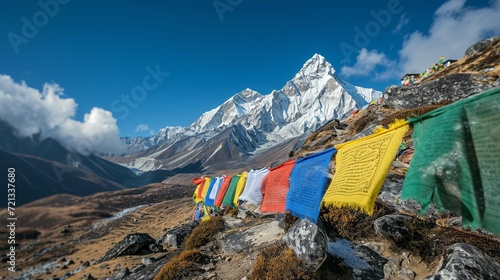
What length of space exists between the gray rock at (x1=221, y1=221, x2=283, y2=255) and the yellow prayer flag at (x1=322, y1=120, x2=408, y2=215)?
5.29 meters

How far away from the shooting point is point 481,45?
36.9 meters

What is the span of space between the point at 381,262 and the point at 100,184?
18249cm

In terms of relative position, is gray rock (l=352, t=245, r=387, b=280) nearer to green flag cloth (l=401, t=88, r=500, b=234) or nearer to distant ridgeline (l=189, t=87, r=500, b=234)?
distant ridgeline (l=189, t=87, r=500, b=234)

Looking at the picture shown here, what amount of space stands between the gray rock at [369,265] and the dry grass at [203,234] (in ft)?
23.2

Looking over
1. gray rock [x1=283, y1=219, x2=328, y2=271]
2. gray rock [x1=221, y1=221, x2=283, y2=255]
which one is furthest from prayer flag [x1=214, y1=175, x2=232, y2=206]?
gray rock [x1=283, y1=219, x2=328, y2=271]

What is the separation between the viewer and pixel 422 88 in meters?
19.7

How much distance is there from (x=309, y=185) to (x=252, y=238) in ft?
16.2

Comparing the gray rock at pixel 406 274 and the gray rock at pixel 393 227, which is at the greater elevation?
the gray rock at pixel 393 227

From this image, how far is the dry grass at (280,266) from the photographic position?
631 centimetres

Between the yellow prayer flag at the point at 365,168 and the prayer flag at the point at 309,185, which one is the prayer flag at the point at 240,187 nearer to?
the prayer flag at the point at 309,185

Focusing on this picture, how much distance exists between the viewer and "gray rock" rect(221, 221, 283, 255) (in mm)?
9352

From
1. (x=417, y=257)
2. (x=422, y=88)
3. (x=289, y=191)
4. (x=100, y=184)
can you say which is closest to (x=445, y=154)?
(x=289, y=191)

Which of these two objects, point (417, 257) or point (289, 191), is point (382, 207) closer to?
point (417, 257)

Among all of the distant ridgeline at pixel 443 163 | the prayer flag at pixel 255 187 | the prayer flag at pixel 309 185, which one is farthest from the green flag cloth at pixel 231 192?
the distant ridgeline at pixel 443 163
